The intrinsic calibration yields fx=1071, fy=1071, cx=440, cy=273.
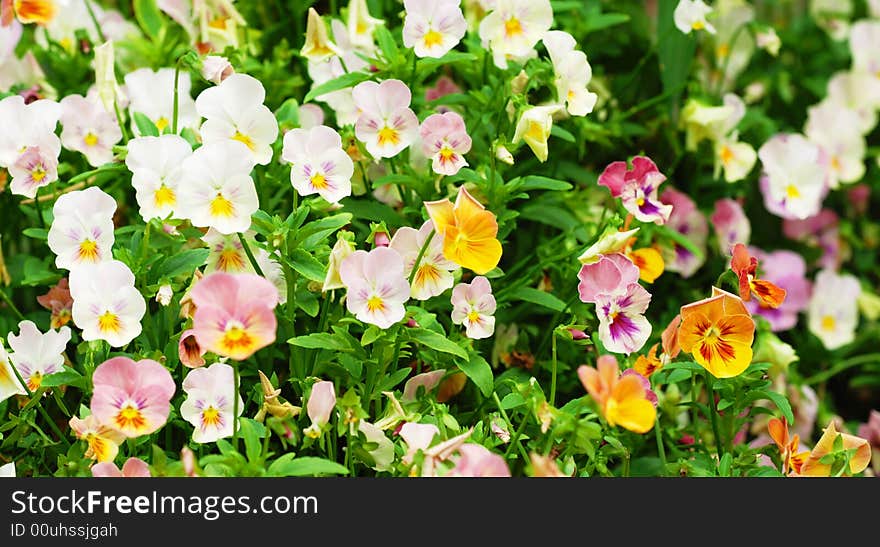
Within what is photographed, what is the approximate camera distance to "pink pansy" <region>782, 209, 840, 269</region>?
6.26 ft

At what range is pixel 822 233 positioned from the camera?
1.96 metres

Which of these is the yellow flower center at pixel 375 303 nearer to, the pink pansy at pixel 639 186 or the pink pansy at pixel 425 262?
the pink pansy at pixel 425 262

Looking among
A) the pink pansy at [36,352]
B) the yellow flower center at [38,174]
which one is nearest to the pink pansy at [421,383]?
the pink pansy at [36,352]

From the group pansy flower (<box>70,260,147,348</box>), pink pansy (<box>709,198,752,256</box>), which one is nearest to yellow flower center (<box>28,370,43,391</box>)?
pansy flower (<box>70,260,147,348</box>)

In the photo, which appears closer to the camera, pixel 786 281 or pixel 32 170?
pixel 32 170

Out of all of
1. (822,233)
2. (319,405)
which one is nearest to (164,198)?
(319,405)

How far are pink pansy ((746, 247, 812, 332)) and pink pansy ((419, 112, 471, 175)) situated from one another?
0.77 m

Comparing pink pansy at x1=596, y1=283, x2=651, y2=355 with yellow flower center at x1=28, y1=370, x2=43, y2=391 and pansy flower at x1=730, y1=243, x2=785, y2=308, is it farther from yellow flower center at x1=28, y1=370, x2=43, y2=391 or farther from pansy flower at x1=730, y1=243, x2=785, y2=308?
yellow flower center at x1=28, y1=370, x2=43, y2=391

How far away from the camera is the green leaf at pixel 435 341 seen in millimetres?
1048

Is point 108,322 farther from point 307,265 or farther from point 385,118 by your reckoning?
point 385,118

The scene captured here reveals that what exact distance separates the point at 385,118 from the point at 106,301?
346 millimetres
